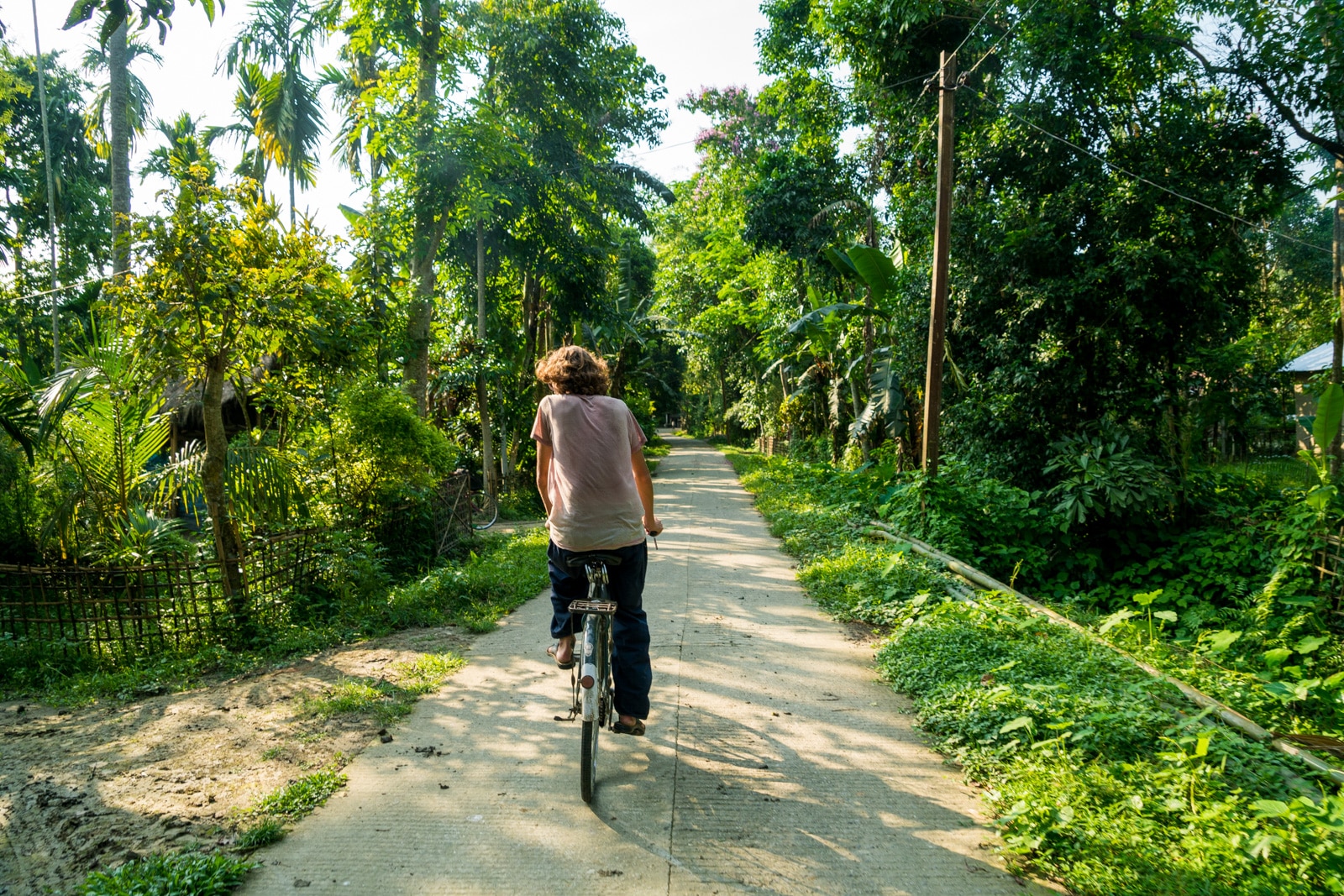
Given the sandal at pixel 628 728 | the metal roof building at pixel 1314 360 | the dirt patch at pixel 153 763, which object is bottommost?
the dirt patch at pixel 153 763

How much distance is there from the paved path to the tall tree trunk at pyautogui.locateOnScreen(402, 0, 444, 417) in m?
7.46

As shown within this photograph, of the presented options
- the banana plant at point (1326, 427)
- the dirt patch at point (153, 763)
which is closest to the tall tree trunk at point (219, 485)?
the dirt patch at point (153, 763)

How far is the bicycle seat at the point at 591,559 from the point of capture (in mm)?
3623

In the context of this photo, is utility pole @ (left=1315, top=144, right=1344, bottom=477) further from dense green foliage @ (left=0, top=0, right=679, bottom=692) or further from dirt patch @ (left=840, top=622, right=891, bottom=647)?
dense green foliage @ (left=0, top=0, right=679, bottom=692)

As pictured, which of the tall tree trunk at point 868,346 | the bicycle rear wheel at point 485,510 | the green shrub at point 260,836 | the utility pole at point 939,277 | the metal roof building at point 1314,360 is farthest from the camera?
the metal roof building at point 1314,360

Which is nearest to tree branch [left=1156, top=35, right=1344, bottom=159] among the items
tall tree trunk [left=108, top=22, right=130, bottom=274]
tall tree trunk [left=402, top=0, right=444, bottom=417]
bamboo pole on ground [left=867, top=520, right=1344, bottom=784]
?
bamboo pole on ground [left=867, top=520, right=1344, bottom=784]

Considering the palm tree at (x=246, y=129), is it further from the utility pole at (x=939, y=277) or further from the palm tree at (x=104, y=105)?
the utility pole at (x=939, y=277)

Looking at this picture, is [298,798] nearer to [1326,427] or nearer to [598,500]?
[598,500]

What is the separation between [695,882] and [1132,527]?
9636 millimetres

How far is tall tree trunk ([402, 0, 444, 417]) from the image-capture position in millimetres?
11930

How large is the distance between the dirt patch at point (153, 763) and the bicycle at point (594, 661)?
4.66ft

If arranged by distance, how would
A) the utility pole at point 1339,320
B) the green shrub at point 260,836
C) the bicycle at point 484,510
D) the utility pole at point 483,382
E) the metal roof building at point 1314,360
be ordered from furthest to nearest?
1. the metal roof building at point 1314,360
2. the utility pole at point 483,382
3. the bicycle at point 484,510
4. the utility pole at point 1339,320
5. the green shrub at point 260,836

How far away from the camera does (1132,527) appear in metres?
10.3

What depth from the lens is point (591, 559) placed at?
3.64 meters
